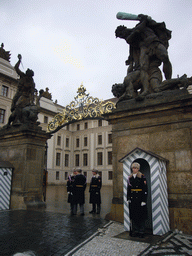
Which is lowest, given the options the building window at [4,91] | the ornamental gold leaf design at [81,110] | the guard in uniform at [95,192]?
the guard in uniform at [95,192]

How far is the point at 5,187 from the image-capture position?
9734mm

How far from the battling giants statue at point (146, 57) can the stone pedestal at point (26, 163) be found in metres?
4.59

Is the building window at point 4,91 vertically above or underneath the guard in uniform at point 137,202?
above

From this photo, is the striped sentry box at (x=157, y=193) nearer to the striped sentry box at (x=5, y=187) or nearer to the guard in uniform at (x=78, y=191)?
the guard in uniform at (x=78, y=191)

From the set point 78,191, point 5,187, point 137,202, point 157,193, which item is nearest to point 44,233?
point 137,202

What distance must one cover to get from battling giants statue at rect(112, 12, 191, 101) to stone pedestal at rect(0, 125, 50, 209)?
4.59 m

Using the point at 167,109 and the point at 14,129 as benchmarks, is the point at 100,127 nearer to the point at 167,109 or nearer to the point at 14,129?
the point at 14,129

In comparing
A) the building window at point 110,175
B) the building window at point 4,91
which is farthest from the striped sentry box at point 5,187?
the building window at point 110,175

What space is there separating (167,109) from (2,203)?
7620 mm

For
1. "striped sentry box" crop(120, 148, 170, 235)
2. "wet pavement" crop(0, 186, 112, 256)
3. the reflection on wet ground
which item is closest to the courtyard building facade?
the reflection on wet ground

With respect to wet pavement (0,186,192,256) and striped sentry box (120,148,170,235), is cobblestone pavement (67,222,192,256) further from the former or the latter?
striped sentry box (120,148,170,235)

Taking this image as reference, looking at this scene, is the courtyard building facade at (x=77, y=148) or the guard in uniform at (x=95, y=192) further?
the courtyard building facade at (x=77, y=148)

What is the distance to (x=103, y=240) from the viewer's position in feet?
15.8

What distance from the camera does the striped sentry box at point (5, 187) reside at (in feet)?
31.4
